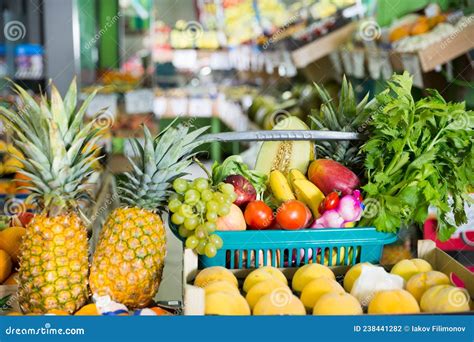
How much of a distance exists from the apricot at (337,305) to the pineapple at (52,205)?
70 centimetres

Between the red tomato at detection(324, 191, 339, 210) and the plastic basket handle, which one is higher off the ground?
the plastic basket handle

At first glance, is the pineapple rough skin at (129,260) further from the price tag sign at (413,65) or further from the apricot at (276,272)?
the price tag sign at (413,65)

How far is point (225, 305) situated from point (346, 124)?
3.04 ft

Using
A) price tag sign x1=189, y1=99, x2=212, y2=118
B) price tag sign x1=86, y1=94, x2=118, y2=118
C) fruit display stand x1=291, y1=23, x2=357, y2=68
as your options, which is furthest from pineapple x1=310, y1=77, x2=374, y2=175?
price tag sign x1=189, y1=99, x2=212, y2=118

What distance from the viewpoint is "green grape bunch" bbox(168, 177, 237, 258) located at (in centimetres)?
190

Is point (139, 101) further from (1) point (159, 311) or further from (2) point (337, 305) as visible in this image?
(2) point (337, 305)

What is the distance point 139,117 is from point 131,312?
19.3ft

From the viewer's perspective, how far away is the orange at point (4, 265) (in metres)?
2.17

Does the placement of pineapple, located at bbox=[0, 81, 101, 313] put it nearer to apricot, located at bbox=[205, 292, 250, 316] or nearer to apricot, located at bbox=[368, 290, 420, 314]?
apricot, located at bbox=[205, 292, 250, 316]

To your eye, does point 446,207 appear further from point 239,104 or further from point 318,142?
point 239,104

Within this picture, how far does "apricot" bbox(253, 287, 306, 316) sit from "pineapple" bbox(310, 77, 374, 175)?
0.72 m

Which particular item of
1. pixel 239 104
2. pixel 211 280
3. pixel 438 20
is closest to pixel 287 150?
pixel 211 280

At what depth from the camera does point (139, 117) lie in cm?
764

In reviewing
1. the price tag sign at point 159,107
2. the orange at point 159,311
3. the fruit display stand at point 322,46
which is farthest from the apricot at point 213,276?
the price tag sign at point 159,107
